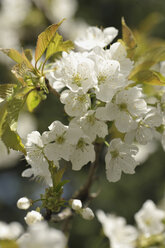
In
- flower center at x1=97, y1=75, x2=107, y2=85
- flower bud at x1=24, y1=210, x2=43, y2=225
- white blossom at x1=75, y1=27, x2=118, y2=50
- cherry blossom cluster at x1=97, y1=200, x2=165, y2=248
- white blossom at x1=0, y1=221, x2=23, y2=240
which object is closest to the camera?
white blossom at x1=0, y1=221, x2=23, y2=240

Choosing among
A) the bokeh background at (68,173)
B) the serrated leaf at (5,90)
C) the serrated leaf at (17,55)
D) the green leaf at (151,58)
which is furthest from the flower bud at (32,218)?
the bokeh background at (68,173)

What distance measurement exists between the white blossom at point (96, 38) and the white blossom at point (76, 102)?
0.37m

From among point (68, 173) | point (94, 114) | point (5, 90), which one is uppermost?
point (5, 90)

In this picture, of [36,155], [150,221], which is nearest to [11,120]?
[36,155]

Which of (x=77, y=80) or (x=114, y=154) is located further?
(x=114, y=154)

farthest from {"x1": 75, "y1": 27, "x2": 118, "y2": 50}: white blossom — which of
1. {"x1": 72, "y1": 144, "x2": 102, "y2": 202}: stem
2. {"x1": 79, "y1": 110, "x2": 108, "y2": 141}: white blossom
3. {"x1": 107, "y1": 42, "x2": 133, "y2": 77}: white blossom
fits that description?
{"x1": 72, "y1": 144, "x2": 102, "y2": 202}: stem

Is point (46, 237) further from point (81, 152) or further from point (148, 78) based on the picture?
point (148, 78)

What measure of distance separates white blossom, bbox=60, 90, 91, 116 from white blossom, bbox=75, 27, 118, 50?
365 mm

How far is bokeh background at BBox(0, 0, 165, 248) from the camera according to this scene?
3.43 metres

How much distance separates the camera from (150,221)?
1453 mm

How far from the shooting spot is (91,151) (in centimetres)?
135

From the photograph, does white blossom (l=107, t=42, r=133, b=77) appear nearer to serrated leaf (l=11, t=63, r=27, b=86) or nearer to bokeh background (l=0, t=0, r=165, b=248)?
serrated leaf (l=11, t=63, r=27, b=86)

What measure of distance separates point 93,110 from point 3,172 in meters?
2.74

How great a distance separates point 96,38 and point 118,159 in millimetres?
609
